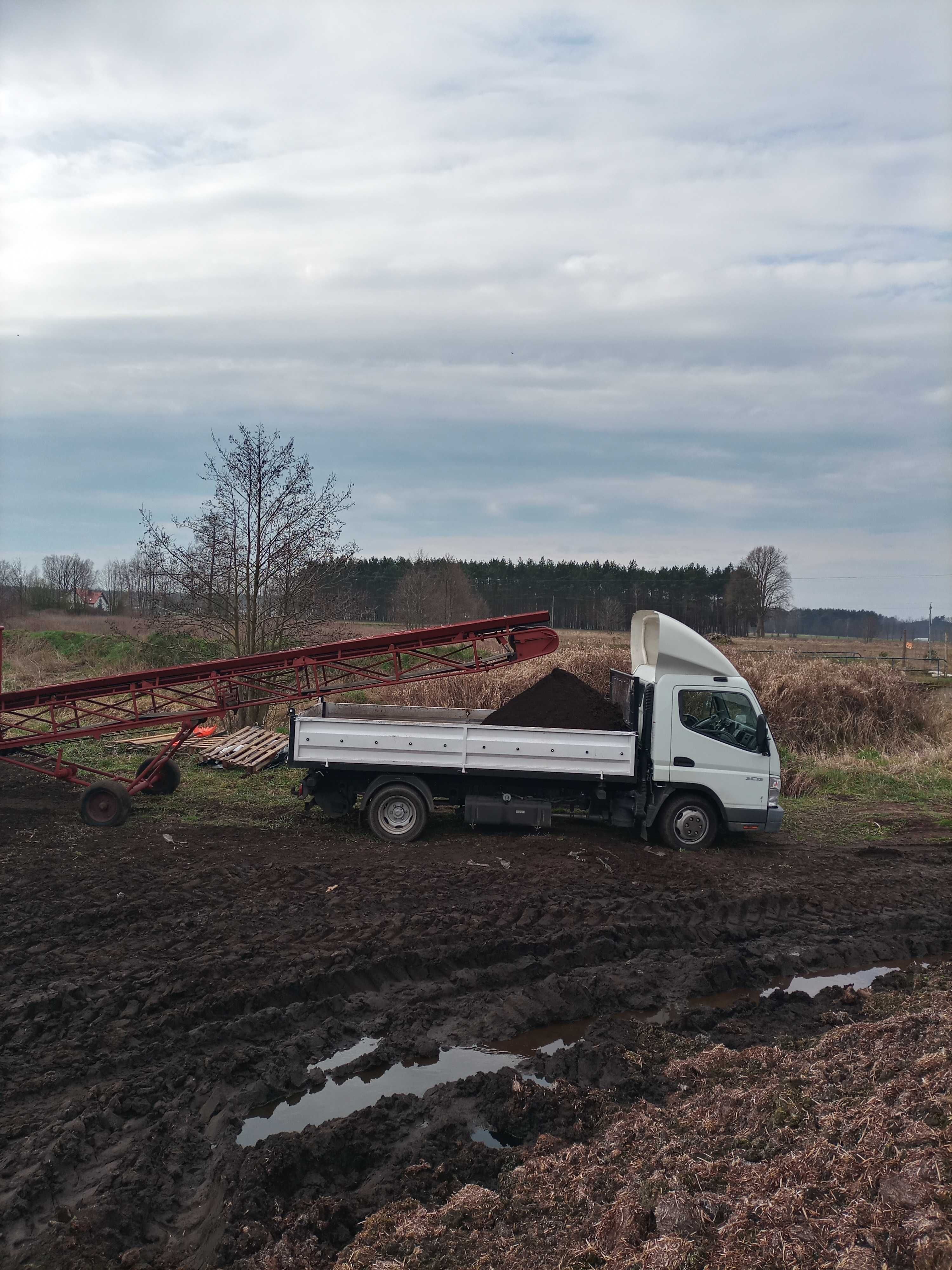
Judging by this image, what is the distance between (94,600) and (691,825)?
4475 cm

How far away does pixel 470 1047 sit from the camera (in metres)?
6.14

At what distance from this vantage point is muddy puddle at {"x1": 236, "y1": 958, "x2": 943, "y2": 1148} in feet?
17.1

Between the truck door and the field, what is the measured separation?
74 centimetres

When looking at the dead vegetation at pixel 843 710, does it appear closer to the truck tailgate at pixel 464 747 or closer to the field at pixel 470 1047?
the field at pixel 470 1047

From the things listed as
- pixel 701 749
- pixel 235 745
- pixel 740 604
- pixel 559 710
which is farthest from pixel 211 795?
pixel 740 604

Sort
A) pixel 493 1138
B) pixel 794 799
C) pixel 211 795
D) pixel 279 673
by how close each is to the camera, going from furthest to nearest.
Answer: pixel 794 799, pixel 211 795, pixel 279 673, pixel 493 1138

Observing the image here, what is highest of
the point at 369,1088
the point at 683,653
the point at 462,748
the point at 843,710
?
the point at 683,653

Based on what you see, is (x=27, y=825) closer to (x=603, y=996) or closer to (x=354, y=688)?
(x=354, y=688)

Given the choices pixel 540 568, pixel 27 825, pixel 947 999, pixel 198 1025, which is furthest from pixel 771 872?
pixel 540 568

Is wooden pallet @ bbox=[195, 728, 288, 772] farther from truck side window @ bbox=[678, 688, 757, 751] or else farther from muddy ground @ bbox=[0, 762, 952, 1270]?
truck side window @ bbox=[678, 688, 757, 751]

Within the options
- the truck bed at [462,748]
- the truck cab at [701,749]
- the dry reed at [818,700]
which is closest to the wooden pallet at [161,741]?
the dry reed at [818,700]

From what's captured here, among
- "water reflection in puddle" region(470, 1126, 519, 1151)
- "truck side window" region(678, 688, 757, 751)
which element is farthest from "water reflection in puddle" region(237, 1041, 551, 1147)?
"truck side window" region(678, 688, 757, 751)

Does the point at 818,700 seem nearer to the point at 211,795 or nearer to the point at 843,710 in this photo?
the point at 843,710

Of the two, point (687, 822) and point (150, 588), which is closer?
point (687, 822)
